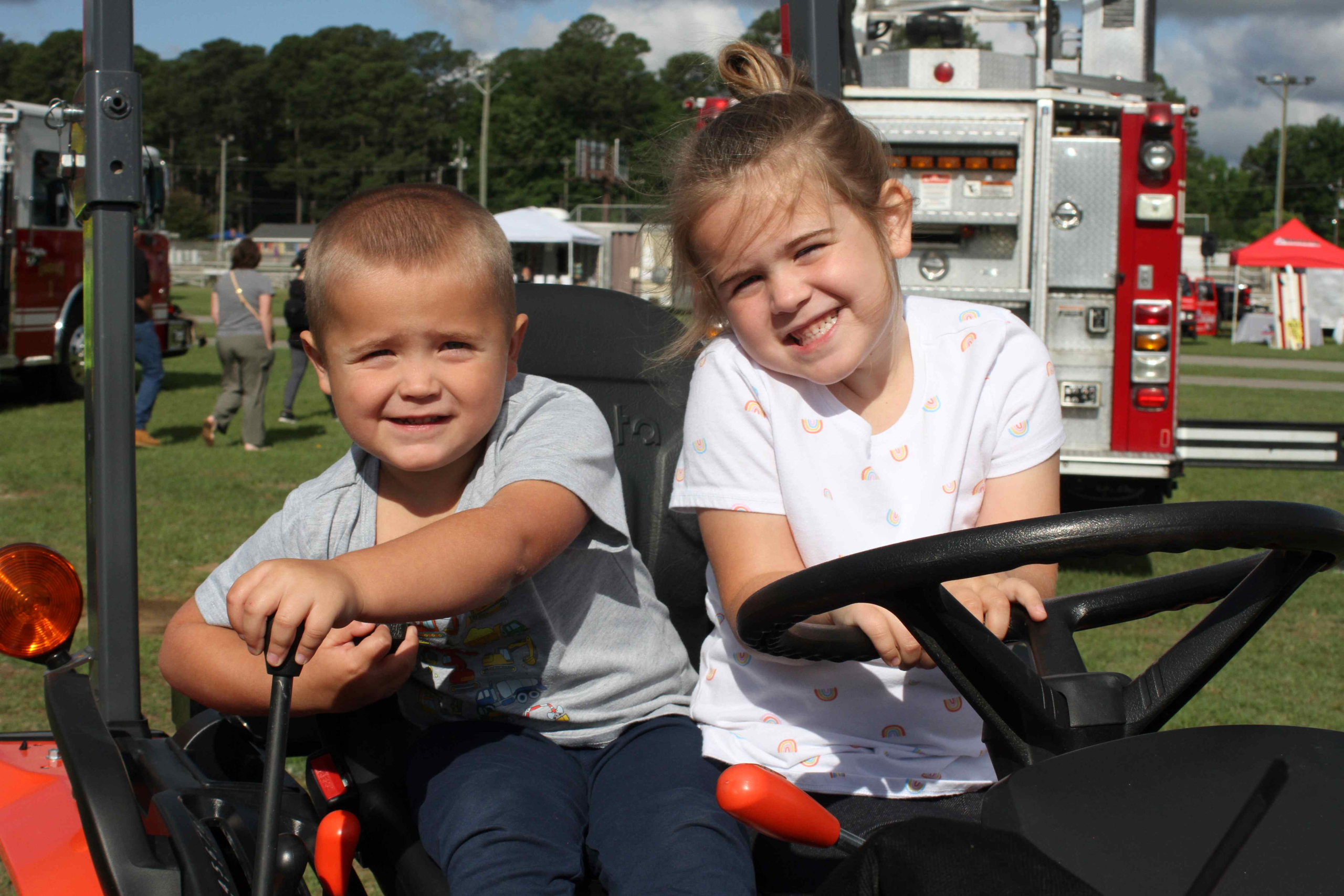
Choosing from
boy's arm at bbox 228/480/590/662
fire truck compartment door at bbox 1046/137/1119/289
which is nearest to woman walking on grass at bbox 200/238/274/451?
fire truck compartment door at bbox 1046/137/1119/289

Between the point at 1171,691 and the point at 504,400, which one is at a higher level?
the point at 504,400

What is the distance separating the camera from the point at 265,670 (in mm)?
1356

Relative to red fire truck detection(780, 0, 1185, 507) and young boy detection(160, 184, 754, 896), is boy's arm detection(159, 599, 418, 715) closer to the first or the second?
young boy detection(160, 184, 754, 896)

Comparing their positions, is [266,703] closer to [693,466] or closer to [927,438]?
[693,466]

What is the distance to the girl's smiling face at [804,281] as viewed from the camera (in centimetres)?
151

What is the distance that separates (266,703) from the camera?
4.48ft

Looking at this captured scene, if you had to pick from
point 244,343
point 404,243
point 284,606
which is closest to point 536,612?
point 404,243

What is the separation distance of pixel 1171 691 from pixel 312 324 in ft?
3.63

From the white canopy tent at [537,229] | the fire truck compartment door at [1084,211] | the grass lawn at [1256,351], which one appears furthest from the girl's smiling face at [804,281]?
the white canopy tent at [537,229]

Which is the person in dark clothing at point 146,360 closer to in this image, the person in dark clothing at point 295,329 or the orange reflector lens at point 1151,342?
the person in dark clothing at point 295,329

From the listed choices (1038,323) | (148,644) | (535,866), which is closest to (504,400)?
(535,866)

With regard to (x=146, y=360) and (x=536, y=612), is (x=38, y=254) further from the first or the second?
(x=536, y=612)

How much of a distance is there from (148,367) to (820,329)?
873 cm

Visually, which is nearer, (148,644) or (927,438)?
(927,438)
